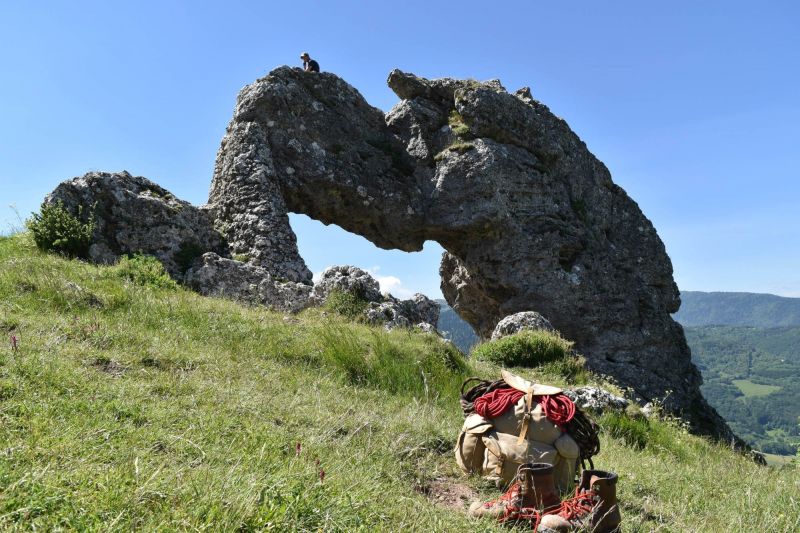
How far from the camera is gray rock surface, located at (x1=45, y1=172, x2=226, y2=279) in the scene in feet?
42.8

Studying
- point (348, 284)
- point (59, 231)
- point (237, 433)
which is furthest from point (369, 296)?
point (237, 433)

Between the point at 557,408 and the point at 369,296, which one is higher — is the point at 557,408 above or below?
below

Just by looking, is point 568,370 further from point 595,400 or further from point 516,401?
point 516,401

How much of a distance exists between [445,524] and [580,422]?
2128mm

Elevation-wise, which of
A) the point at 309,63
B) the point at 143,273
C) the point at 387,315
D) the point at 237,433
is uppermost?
the point at 309,63

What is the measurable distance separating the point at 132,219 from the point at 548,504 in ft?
→ 42.5

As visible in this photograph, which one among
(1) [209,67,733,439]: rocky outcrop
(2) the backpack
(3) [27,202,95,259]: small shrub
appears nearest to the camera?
(2) the backpack

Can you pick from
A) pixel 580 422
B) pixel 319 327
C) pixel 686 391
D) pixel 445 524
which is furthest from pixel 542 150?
pixel 445 524

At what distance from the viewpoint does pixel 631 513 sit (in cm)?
446

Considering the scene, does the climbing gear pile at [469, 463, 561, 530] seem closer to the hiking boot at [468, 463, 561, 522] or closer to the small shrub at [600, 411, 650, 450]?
the hiking boot at [468, 463, 561, 522]

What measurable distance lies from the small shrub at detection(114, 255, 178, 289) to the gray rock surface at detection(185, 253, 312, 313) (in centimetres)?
116

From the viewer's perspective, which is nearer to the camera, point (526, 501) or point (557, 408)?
point (526, 501)

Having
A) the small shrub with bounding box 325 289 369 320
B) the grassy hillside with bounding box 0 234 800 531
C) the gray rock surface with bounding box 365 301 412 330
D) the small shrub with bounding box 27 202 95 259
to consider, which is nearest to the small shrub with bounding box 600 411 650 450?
the grassy hillside with bounding box 0 234 800 531

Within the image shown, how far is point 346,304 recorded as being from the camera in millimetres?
12719
